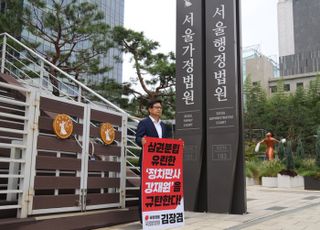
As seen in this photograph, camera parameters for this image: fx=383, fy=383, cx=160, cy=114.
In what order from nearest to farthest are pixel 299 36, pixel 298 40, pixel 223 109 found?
pixel 223 109, pixel 298 40, pixel 299 36

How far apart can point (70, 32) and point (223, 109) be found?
10.0 metres

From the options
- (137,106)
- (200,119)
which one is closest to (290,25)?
(137,106)

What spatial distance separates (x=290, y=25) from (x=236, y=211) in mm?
91682

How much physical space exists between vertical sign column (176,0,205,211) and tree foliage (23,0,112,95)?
26.2ft

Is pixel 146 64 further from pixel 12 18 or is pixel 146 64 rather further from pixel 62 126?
pixel 62 126

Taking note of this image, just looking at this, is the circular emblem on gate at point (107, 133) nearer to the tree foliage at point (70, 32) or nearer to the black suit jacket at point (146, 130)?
the black suit jacket at point (146, 130)

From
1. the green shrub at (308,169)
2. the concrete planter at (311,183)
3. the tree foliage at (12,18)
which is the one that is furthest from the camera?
the tree foliage at (12,18)

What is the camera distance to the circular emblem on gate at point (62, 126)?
15.5 ft

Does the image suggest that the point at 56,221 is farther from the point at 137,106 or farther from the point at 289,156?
the point at 137,106

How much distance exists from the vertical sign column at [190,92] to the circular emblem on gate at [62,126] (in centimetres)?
260

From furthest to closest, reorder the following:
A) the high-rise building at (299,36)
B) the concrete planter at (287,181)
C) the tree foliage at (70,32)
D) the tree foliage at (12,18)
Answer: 1. the high-rise building at (299,36)
2. the tree foliage at (70,32)
3. the concrete planter at (287,181)
4. the tree foliage at (12,18)

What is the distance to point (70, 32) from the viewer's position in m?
14.9

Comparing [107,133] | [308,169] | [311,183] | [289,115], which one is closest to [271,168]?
[308,169]

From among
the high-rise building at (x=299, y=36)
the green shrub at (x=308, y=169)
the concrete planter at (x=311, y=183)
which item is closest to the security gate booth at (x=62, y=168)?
the concrete planter at (x=311, y=183)
